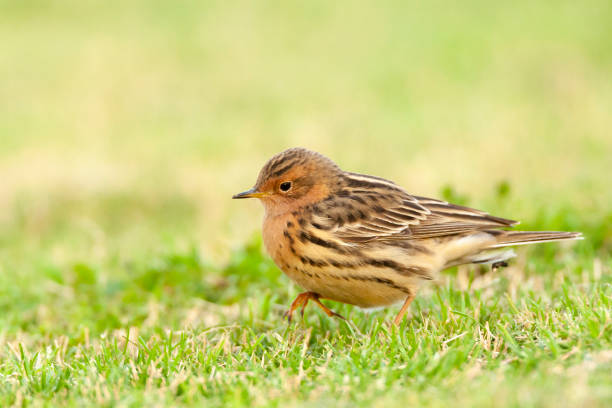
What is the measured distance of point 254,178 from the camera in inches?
502

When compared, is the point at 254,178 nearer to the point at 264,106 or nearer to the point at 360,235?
the point at 264,106

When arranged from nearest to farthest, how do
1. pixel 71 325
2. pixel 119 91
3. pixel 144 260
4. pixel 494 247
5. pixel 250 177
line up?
1. pixel 494 247
2. pixel 71 325
3. pixel 144 260
4. pixel 250 177
5. pixel 119 91

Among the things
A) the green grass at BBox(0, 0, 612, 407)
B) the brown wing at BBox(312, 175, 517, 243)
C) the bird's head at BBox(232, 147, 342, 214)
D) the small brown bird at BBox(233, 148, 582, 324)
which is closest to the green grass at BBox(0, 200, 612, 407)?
the green grass at BBox(0, 0, 612, 407)

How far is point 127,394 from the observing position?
443 cm

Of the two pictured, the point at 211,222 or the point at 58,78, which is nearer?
the point at 211,222

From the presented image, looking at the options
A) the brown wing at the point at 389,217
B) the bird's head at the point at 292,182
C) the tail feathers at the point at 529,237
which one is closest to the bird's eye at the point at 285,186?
the bird's head at the point at 292,182

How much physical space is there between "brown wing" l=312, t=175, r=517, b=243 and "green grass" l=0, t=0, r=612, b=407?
60 centimetres

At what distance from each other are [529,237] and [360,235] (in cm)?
133

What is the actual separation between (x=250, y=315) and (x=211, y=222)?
204 inches

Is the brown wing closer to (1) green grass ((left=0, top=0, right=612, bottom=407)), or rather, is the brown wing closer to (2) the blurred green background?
(1) green grass ((left=0, top=0, right=612, bottom=407))

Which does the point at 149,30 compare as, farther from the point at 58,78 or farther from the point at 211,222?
the point at 211,222

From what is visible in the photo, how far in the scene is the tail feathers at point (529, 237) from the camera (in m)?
5.98

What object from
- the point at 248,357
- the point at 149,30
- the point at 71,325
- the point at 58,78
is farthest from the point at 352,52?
the point at 248,357

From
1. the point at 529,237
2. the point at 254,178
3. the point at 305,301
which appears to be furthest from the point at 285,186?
the point at 254,178
